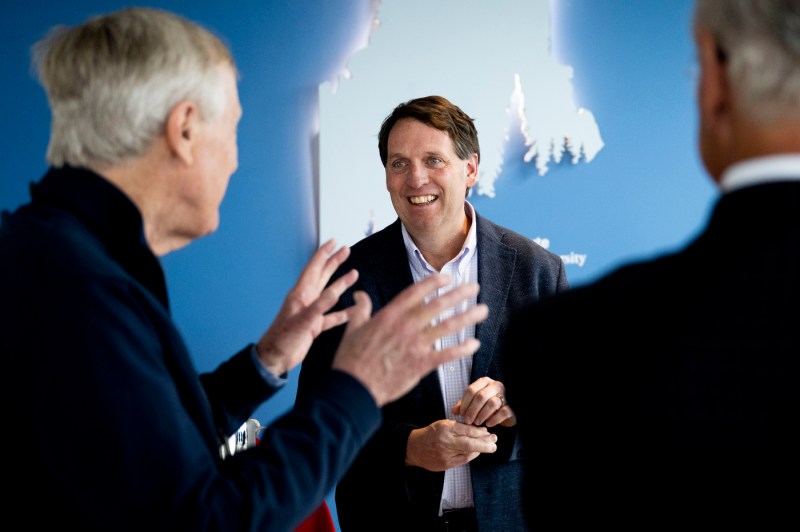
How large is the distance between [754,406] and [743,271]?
0.12 metres

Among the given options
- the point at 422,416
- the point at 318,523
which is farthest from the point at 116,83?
the point at 318,523

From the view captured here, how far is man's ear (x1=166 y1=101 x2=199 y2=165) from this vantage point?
113cm

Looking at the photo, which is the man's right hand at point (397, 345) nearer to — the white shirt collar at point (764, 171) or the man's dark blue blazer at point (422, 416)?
the white shirt collar at point (764, 171)

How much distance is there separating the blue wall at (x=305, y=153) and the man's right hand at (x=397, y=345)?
1845 mm

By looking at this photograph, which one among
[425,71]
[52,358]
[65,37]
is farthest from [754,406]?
[425,71]

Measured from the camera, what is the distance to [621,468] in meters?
0.75

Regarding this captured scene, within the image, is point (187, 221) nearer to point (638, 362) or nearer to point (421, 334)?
point (421, 334)

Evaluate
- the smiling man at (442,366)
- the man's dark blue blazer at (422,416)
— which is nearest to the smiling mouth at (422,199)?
the smiling man at (442,366)

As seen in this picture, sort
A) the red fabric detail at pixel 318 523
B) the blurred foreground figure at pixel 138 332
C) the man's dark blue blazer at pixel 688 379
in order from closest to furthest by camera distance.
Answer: the man's dark blue blazer at pixel 688 379
the blurred foreground figure at pixel 138 332
the red fabric detail at pixel 318 523

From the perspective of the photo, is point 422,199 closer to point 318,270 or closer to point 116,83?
point 318,270

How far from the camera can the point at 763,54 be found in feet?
2.37

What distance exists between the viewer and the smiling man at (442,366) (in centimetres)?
186

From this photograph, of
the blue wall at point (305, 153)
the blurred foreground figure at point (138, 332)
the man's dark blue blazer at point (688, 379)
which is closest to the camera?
the man's dark blue blazer at point (688, 379)

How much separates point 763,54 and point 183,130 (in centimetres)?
78
